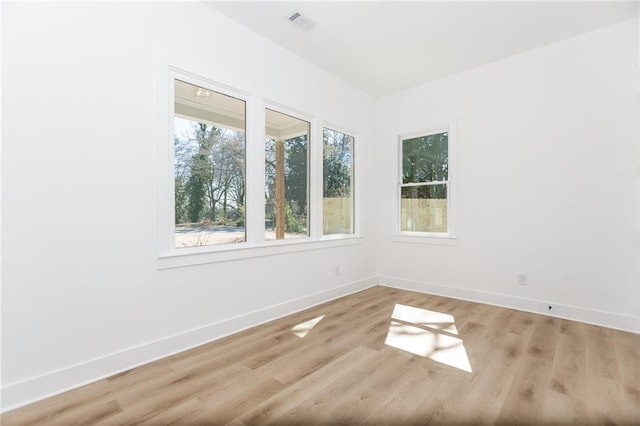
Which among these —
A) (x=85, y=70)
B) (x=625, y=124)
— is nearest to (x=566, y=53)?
(x=625, y=124)

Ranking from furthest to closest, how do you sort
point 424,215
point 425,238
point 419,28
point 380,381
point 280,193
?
point 424,215
point 425,238
point 280,193
point 419,28
point 380,381

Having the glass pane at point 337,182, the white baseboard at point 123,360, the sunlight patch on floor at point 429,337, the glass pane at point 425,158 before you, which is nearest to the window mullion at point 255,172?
the white baseboard at point 123,360

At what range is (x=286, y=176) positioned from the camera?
366 cm

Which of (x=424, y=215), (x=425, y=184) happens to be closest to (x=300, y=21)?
(x=425, y=184)

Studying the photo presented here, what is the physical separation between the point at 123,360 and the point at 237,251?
1205 mm

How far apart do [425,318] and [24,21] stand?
4.00 metres

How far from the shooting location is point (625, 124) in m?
3.02

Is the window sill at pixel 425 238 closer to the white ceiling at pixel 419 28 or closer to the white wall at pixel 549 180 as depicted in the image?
the white wall at pixel 549 180

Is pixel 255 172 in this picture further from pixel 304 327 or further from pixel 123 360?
pixel 123 360

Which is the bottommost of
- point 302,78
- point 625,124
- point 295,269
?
point 295,269

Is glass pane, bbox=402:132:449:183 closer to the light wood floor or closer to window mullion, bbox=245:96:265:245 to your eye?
the light wood floor

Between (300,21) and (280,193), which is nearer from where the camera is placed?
(300,21)

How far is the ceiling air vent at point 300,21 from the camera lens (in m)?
2.90

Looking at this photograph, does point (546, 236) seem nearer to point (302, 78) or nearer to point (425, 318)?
point (425, 318)
